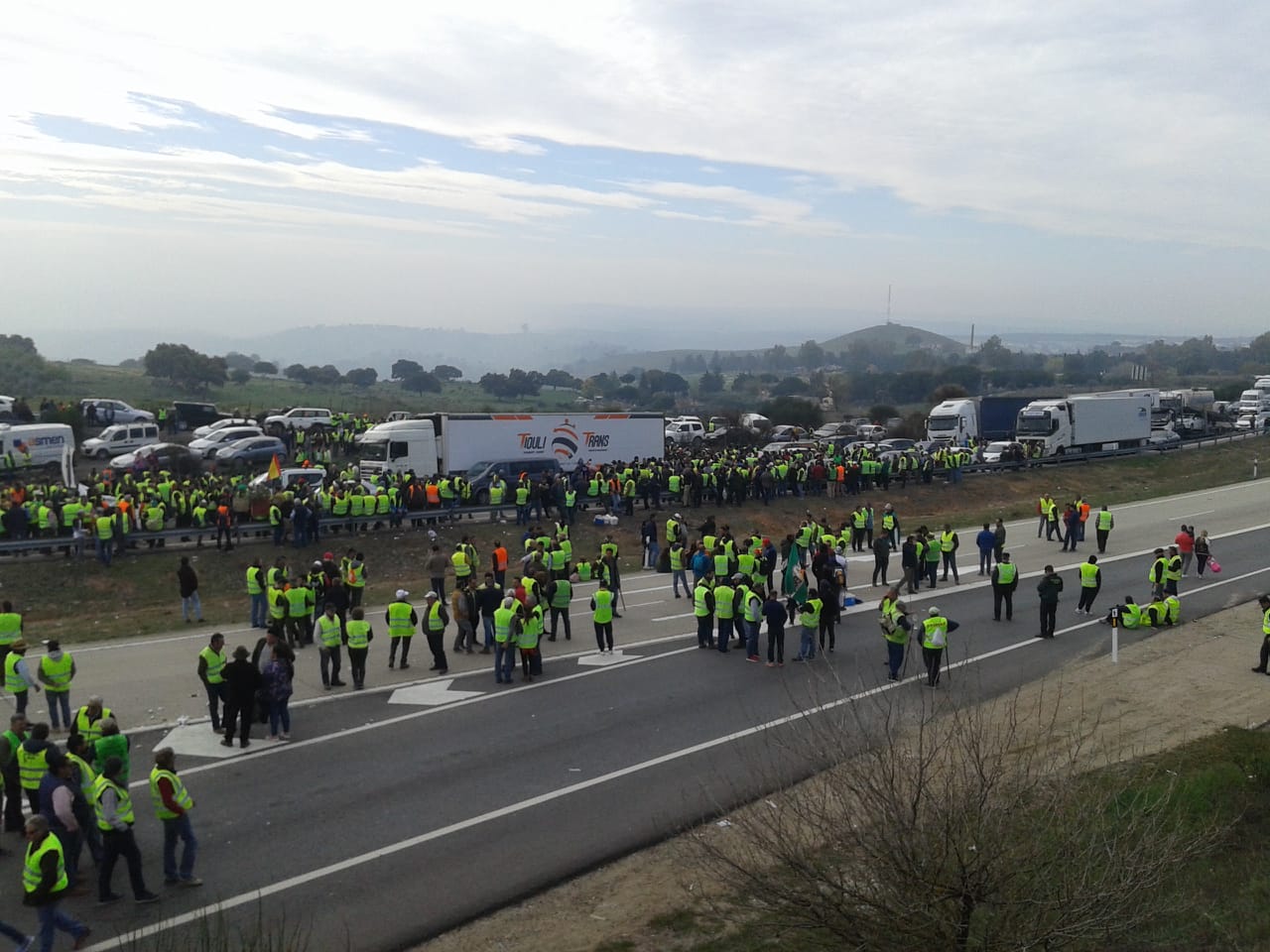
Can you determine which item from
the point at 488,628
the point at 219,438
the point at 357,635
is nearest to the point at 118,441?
the point at 219,438

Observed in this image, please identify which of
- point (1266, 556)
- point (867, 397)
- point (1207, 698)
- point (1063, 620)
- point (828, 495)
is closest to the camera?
point (1207, 698)

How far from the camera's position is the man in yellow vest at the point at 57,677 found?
1386 centimetres

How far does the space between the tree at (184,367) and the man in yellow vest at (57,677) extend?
89268mm

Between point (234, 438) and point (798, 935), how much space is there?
4445 centimetres

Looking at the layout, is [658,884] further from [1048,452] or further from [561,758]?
[1048,452]

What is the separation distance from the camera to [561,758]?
44.9 feet

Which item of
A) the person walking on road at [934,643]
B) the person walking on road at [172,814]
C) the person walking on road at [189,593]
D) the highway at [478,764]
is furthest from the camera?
the person walking on road at [189,593]

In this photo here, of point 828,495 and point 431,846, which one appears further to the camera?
point 828,495

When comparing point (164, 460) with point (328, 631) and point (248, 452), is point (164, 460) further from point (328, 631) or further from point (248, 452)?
point (328, 631)

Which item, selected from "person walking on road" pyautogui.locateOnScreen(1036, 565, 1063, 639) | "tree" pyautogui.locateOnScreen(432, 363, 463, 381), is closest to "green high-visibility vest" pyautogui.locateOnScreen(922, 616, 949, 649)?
"person walking on road" pyautogui.locateOnScreen(1036, 565, 1063, 639)

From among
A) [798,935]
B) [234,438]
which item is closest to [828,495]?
[234,438]

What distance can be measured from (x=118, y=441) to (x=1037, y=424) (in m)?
44.5

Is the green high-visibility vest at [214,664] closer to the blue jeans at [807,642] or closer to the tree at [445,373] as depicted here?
the blue jeans at [807,642]

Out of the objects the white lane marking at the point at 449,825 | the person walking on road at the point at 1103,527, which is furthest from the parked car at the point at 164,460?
the person walking on road at the point at 1103,527
